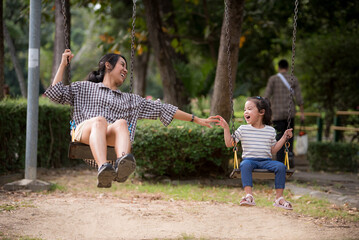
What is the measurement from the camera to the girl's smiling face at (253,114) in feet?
16.5

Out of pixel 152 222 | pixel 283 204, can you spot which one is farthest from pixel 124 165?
pixel 283 204

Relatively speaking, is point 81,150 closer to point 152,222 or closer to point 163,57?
point 152,222

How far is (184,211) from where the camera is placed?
608 centimetres

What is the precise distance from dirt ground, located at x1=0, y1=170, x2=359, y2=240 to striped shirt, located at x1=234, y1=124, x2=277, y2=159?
87 cm

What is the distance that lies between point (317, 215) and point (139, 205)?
7.74 ft

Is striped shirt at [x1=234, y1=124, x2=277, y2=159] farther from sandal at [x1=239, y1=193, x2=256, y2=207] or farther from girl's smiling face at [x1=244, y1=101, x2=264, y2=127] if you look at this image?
sandal at [x1=239, y1=193, x2=256, y2=207]

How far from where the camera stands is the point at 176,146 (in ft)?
26.0

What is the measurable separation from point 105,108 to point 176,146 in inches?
128

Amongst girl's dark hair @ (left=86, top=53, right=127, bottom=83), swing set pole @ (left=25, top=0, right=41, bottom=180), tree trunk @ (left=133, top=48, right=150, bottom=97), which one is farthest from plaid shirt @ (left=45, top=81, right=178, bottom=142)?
tree trunk @ (left=133, top=48, right=150, bottom=97)

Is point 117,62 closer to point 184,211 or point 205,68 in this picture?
point 184,211

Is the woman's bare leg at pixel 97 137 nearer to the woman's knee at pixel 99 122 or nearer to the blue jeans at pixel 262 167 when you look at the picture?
the woman's knee at pixel 99 122

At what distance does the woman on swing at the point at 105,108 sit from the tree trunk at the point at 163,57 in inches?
236

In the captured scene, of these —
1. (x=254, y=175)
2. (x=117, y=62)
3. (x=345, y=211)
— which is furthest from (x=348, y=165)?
(x=117, y=62)

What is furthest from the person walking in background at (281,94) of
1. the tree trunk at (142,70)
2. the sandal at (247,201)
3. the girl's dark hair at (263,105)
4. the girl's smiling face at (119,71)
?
the tree trunk at (142,70)
